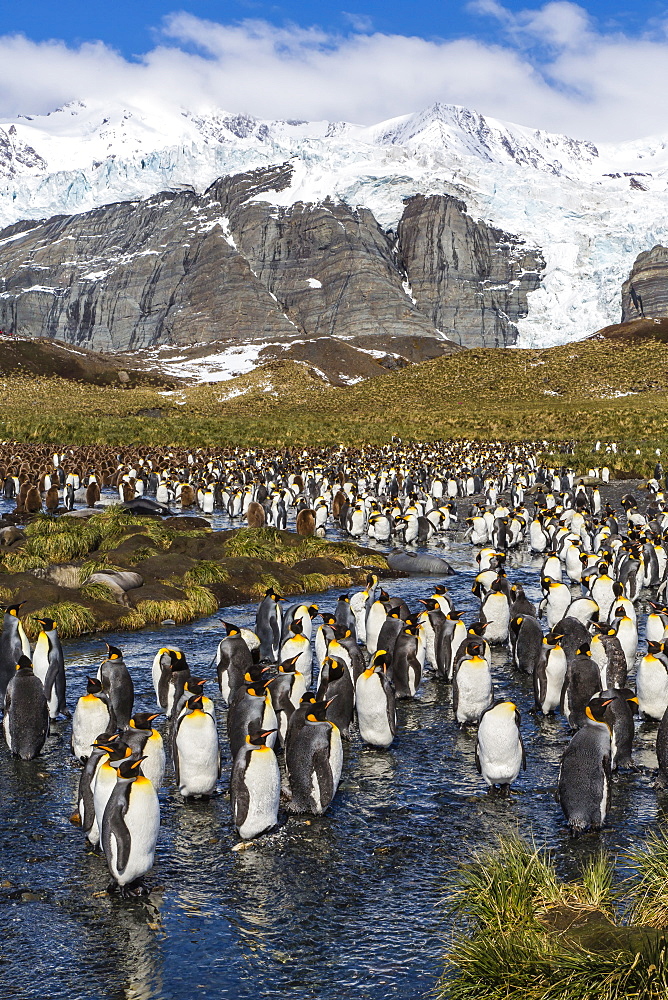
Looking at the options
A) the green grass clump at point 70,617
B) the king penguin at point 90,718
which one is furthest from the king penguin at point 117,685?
the green grass clump at point 70,617

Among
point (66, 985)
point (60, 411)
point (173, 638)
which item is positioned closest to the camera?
point (66, 985)

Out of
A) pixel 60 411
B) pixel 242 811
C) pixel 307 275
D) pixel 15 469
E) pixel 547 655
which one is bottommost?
pixel 242 811

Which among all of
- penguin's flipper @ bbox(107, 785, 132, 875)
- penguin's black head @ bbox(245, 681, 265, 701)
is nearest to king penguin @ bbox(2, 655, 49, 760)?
penguin's black head @ bbox(245, 681, 265, 701)

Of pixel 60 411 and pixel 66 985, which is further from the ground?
pixel 60 411

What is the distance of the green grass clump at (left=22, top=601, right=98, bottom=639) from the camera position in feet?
44.0

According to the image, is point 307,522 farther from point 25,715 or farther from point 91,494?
point 25,715

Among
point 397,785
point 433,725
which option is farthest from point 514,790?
point 433,725

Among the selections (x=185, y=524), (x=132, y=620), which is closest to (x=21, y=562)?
(x=132, y=620)

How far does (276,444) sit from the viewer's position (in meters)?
52.0

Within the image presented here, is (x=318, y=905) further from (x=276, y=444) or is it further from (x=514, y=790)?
(x=276, y=444)

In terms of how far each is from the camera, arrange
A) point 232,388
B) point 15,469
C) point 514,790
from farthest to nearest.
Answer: point 232,388
point 15,469
point 514,790

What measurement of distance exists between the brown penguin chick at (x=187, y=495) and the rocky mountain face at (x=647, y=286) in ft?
456

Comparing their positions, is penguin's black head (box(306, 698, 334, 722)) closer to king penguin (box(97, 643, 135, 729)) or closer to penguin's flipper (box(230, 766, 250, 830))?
penguin's flipper (box(230, 766, 250, 830))

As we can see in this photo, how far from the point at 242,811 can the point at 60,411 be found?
63350mm
